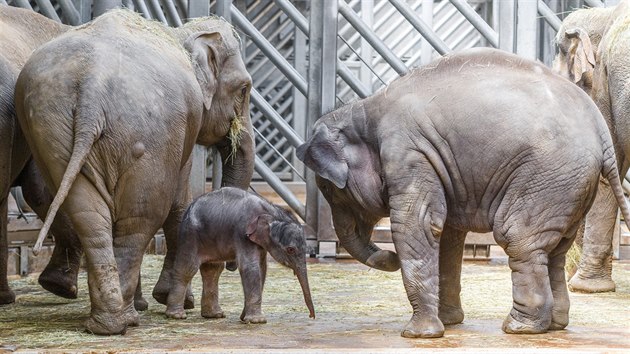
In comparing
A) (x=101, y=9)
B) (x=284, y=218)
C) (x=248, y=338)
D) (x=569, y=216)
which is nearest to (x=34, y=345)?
(x=248, y=338)

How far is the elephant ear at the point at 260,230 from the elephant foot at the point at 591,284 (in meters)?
2.83

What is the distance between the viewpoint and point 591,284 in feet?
28.2

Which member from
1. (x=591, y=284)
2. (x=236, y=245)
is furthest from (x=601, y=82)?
(x=236, y=245)

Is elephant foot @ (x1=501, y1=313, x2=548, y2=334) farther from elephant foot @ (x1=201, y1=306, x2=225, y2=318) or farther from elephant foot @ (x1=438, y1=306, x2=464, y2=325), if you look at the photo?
elephant foot @ (x1=201, y1=306, x2=225, y2=318)

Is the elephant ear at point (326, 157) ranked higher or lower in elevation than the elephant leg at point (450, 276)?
higher

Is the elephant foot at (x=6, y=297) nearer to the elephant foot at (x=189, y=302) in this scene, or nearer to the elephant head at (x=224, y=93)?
the elephant foot at (x=189, y=302)

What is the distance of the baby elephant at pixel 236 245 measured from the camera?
21.8 ft

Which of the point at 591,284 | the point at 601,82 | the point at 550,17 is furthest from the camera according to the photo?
the point at 550,17

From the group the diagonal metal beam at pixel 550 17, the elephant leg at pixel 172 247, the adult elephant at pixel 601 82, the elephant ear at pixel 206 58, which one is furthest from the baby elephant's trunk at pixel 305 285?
the diagonal metal beam at pixel 550 17

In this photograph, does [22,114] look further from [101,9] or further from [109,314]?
[101,9]

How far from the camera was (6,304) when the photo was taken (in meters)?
7.61

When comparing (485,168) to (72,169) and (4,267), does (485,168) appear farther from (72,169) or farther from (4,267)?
(4,267)

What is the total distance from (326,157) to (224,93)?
1244 mm

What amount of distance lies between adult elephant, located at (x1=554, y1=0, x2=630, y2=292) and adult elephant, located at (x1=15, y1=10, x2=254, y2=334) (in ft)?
9.22
